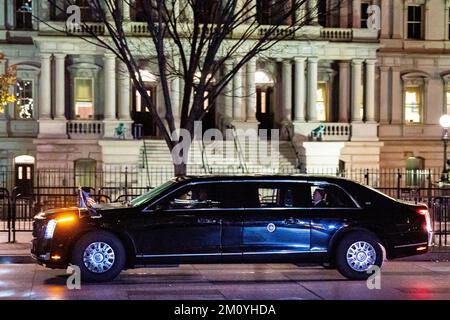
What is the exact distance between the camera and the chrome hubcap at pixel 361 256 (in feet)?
43.8

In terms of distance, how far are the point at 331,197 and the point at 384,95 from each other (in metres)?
27.3

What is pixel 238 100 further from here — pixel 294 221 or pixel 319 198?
pixel 294 221

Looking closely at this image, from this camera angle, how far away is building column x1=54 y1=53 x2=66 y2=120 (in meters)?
35.0

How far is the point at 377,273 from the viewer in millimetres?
13531

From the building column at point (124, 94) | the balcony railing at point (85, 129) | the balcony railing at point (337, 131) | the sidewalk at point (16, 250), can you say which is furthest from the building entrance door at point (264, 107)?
the sidewalk at point (16, 250)

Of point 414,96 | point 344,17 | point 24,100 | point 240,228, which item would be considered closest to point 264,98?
point 344,17

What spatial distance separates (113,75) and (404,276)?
23063mm

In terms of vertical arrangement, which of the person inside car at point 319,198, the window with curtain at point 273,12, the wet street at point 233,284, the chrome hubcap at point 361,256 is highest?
the window with curtain at point 273,12

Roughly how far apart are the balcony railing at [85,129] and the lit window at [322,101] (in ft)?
35.2

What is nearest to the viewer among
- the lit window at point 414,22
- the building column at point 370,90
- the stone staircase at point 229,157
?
the stone staircase at point 229,157

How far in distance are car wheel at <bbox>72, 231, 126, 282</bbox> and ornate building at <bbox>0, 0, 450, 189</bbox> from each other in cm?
2025

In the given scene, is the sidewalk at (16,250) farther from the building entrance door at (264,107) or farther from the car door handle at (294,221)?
the building entrance door at (264,107)

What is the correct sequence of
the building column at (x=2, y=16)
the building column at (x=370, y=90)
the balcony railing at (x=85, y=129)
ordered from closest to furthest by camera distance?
the balcony railing at (x=85, y=129) < the building column at (x=2, y=16) < the building column at (x=370, y=90)
